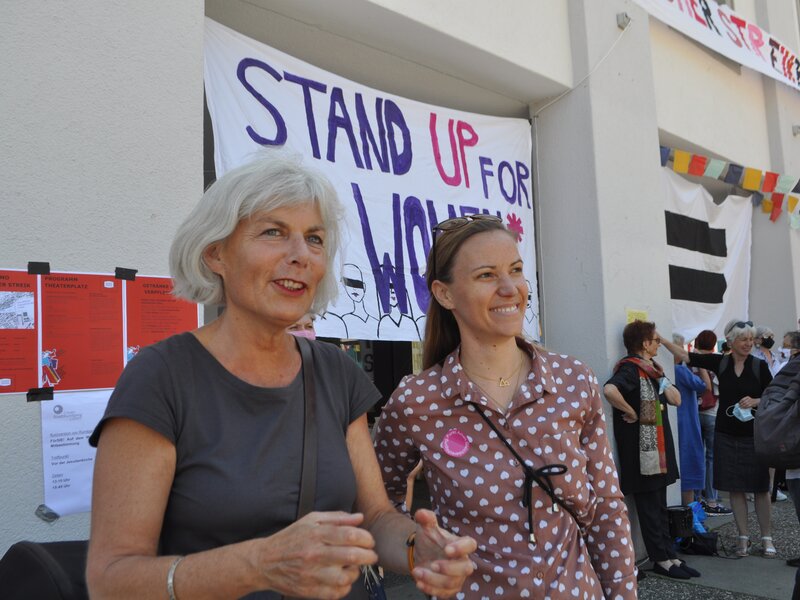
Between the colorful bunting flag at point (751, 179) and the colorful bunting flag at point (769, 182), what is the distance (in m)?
0.20

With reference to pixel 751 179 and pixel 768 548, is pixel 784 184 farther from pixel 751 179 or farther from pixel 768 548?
pixel 768 548

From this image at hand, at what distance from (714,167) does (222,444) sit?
754 centimetres

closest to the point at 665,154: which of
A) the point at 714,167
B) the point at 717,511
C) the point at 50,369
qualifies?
the point at 714,167

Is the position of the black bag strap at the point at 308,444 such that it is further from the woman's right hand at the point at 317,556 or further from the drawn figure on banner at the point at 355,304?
the drawn figure on banner at the point at 355,304

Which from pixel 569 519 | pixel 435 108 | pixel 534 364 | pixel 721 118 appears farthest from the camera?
pixel 721 118

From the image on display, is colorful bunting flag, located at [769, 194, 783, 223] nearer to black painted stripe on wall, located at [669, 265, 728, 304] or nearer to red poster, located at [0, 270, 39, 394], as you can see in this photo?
black painted stripe on wall, located at [669, 265, 728, 304]

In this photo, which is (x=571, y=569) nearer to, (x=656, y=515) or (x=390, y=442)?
(x=390, y=442)

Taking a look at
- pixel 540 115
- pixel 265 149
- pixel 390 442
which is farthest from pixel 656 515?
pixel 265 149

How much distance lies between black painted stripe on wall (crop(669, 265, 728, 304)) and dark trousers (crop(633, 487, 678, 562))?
2526 mm

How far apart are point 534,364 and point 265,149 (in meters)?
1.02

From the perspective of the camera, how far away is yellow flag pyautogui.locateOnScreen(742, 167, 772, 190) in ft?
26.4

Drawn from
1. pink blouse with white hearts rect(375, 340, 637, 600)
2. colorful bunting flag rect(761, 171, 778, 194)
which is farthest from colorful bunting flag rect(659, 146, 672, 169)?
pink blouse with white hearts rect(375, 340, 637, 600)

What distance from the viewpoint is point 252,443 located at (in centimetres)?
141

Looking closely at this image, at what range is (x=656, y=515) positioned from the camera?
5.17m
